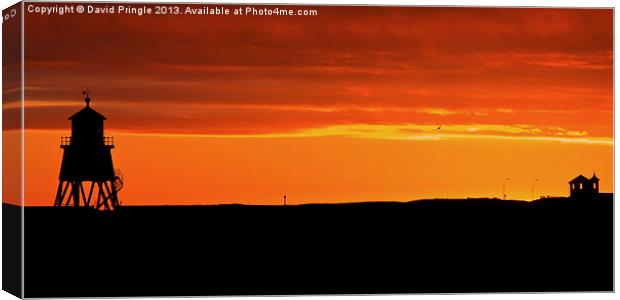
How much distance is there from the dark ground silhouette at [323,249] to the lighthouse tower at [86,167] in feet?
0.85

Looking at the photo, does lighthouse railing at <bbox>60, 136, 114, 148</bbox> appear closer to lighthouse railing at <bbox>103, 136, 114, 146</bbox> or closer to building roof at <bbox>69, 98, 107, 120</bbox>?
lighthouse railing at <bbox>103, 136, 114, 146</bbox>

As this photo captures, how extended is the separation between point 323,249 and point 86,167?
429 cm

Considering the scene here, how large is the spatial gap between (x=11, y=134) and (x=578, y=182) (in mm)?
9212

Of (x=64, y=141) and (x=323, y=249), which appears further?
(x=323, y=249)

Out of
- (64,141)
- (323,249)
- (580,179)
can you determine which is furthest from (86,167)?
(580,179)

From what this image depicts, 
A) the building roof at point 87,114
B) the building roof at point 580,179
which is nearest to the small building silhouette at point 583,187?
the building roof at point 580,179

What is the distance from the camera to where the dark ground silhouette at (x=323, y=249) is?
87.0ft

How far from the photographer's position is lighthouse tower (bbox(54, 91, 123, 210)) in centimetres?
2631

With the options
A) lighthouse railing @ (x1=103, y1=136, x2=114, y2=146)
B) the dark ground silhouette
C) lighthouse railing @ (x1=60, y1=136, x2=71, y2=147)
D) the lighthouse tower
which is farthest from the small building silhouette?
lighthouse railing @ (x1=60, y1=136, x2=71, y2=147)

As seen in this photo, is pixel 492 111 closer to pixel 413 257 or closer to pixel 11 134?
pixel 413 257

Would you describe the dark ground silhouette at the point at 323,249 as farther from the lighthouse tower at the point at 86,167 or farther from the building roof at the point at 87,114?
the building roof at the point at 87,114

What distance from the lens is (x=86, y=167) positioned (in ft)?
93.1

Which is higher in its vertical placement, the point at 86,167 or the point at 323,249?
the point at 86,167

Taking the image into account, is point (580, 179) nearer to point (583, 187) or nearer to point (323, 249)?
point (583, 187)
